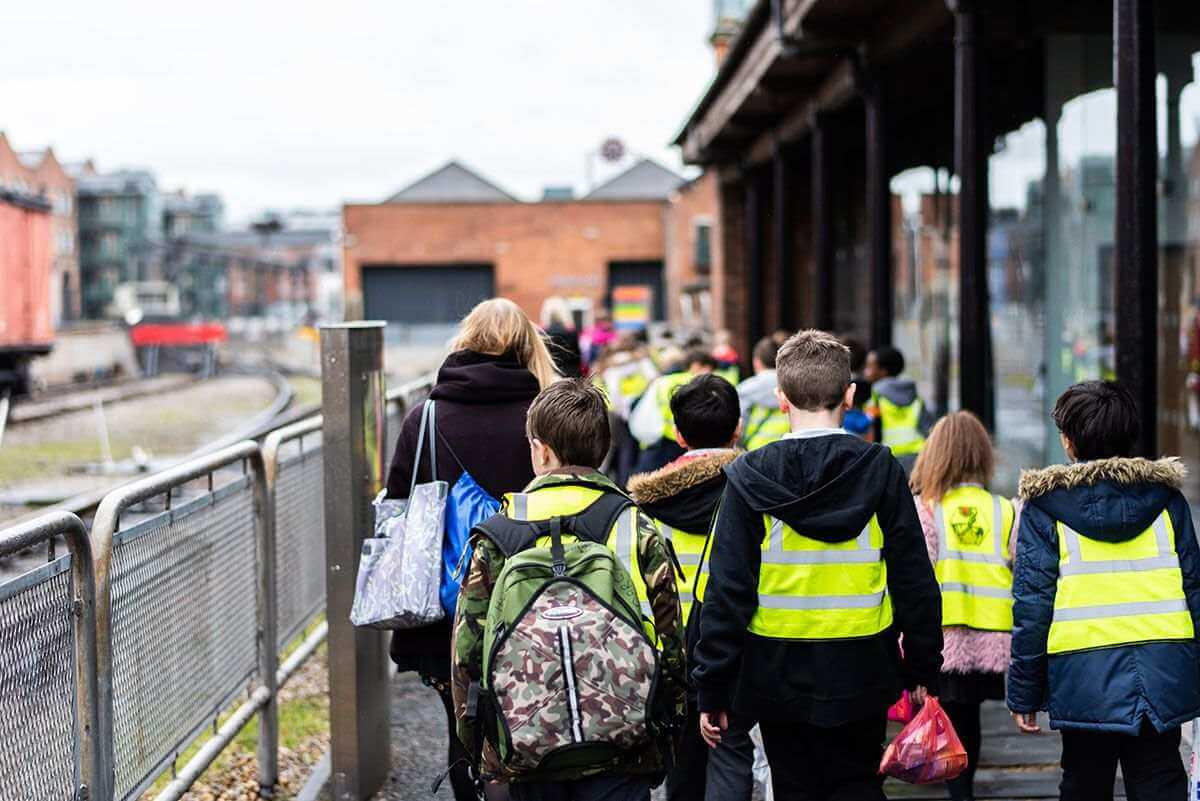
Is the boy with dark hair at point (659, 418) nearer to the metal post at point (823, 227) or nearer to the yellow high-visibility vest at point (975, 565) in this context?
the yellow high-visibility vest at point (975, 565)

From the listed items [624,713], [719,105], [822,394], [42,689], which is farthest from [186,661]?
[719,105]

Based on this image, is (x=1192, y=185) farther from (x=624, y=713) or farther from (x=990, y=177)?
(x=624, y=713)

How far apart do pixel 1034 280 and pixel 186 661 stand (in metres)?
9.57

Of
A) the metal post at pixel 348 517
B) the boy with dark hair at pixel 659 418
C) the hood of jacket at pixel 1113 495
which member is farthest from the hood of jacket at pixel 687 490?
the boy with dark hair at pixel 659 418

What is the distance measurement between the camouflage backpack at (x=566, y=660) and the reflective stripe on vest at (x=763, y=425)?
4968 millimetres

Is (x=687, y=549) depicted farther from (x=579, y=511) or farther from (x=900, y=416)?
(x=900, y=416)

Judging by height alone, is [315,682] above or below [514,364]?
below

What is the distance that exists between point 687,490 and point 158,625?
1864 mm

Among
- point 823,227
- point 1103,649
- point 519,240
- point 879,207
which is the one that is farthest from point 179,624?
point 519,240

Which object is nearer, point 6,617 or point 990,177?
point 6,617

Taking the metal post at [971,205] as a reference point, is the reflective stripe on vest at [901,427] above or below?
below

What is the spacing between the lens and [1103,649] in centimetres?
406

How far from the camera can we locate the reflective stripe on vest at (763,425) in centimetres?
838

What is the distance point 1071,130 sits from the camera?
11.7m
